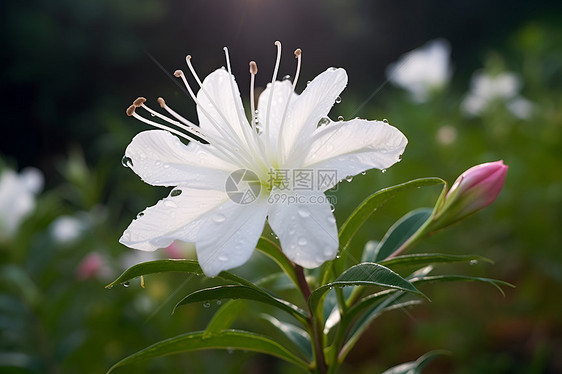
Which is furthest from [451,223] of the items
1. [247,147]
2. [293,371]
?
[293,371]

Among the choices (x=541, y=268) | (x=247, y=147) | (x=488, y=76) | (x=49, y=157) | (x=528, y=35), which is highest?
(x=247, y=147)

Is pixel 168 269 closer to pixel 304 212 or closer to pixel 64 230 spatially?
pixel 304 212

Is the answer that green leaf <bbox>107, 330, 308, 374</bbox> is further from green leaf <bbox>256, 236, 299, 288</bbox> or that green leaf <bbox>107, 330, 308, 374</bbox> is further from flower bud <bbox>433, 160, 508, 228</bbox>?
flower bud <bbox>433, 160, 508, 228</bbox>

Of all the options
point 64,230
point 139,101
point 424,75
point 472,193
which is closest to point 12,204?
point 64,230

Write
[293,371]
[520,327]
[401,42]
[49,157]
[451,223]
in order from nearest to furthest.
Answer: [451,223] < [293,371] < [520,327] < [49,157] < [401,42]

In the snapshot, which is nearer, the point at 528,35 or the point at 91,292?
the point at 91,292

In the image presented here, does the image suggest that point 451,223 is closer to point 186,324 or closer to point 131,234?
point 131,234
